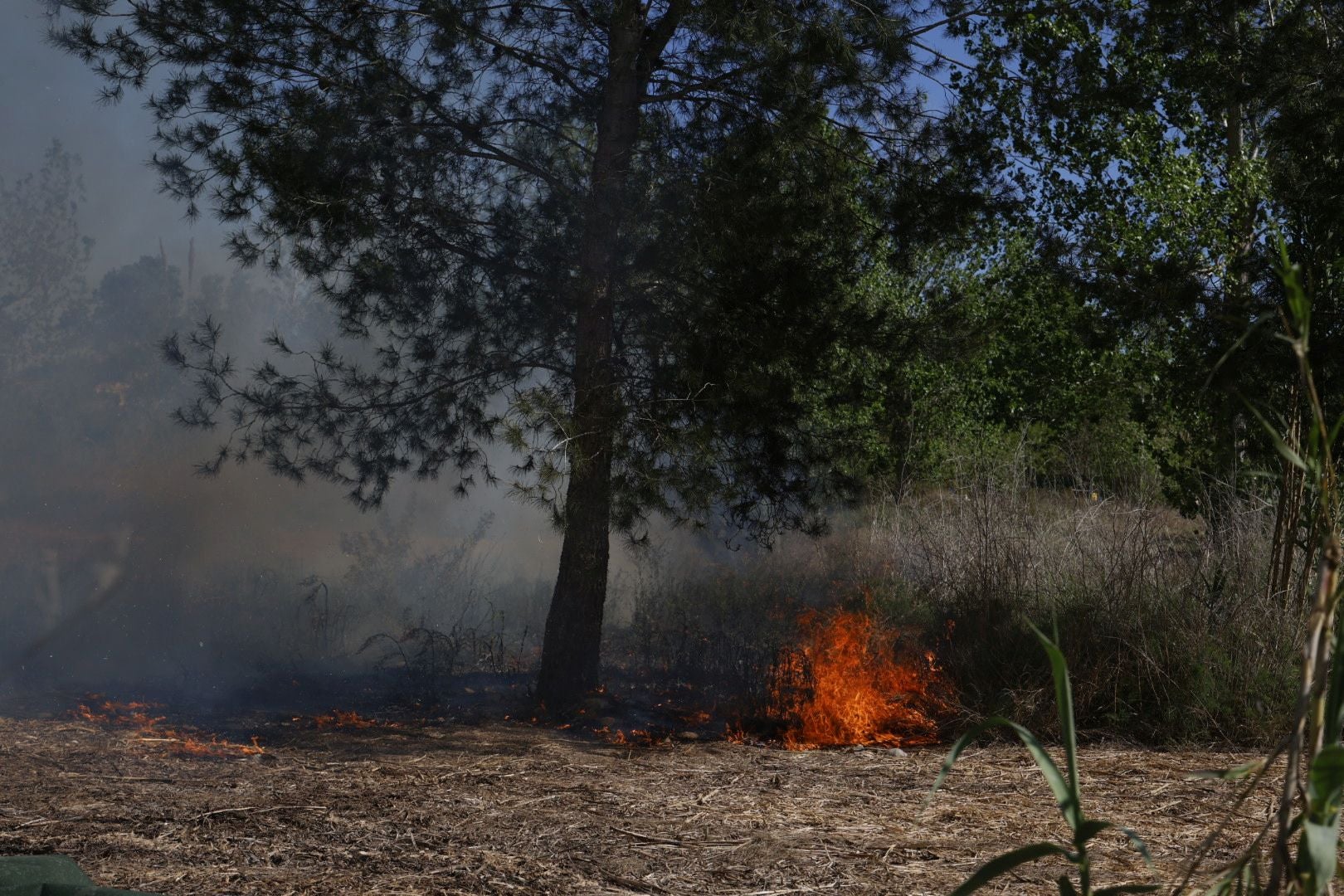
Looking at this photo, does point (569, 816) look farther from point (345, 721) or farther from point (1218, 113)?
point (1218, 113)

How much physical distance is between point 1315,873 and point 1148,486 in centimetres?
661

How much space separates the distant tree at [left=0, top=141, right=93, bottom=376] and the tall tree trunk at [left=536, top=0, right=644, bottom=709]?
1153 centimetres

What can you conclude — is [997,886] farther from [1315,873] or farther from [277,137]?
[277,137]

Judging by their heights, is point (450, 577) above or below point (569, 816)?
above

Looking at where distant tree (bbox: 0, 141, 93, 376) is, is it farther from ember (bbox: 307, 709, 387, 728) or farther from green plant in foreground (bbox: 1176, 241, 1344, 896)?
green plant in foreground (bbox: 1176, 241, 1344, 896)

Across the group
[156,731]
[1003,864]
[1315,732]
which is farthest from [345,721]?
[1315,732]

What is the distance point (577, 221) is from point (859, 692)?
327 centimetres

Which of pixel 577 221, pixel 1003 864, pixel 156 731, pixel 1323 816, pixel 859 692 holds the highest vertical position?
pixel 577 221

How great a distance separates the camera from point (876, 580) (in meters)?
8.25

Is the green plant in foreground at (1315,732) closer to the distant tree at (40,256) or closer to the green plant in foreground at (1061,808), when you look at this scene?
the green plant in foreground at (1061,808)

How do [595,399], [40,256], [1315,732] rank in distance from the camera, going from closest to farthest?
[1315,732] < [595,399] < [40,256]

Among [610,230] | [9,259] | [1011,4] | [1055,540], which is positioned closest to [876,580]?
[1055,540]

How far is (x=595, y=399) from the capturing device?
228 inches

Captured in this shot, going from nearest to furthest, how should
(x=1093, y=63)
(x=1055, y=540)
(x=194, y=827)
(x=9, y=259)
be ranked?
(x=194, y=827)
(x=1093, y=63)
(x=1055, y=540)
(x=9, y=259)
